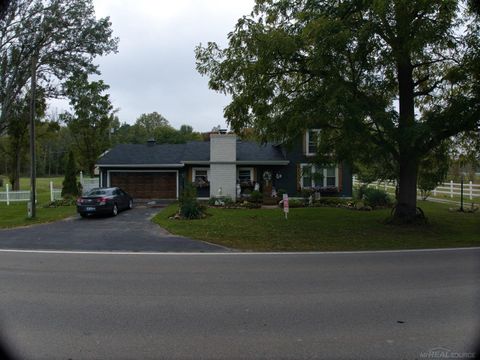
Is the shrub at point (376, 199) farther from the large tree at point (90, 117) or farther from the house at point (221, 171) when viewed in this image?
the large tree at point (90, 117)

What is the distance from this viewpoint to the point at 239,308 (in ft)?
19.3

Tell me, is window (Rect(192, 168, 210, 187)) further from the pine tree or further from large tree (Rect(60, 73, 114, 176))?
large tree (Rect(60, 73, 114, 176))

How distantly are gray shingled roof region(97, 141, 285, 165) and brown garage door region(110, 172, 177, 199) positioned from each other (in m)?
0.98

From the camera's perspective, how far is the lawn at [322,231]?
12609 mm

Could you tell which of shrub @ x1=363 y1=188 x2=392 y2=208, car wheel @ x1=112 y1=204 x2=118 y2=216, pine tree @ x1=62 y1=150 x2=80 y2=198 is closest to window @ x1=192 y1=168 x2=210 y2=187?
car wheel @ x1=112 y1=204 x2=118 y2=216

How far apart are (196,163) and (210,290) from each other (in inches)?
809

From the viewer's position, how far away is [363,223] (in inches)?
663

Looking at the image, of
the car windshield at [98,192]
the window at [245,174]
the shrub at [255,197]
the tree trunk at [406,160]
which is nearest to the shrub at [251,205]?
the shrub at [255,197]

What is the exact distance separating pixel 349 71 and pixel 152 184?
18.5 m

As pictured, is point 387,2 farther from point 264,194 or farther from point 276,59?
point 264,194

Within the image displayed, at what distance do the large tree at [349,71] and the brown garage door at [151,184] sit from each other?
1399cm

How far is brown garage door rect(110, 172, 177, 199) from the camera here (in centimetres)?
2836

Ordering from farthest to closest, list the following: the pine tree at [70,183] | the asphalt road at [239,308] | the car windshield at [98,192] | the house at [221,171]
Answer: the pine tree at [70,183], the house at [221,171], the car windshield at [98,192], the asphalt road at [239,308]

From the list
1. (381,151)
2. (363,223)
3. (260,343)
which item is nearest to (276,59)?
(381,151)
